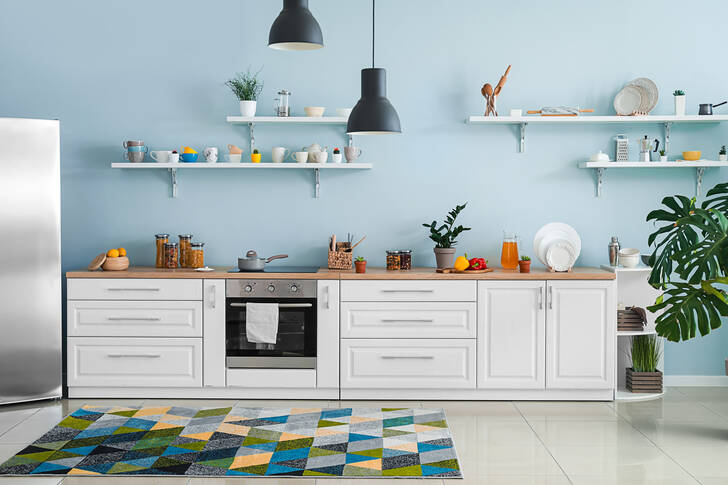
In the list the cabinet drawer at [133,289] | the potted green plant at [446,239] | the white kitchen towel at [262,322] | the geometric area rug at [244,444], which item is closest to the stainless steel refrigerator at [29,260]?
the cabinet drawer at [133,289]

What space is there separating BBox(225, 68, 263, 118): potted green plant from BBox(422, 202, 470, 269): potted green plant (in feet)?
4.60

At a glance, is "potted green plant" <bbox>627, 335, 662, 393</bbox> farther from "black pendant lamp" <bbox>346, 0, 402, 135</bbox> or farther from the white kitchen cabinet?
the white kitchen cabinet

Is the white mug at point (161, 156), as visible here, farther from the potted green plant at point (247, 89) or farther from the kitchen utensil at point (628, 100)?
the kitchen utensil at point (628, 100)

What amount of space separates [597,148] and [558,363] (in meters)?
1.53

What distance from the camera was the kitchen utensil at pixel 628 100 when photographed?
15.8ft

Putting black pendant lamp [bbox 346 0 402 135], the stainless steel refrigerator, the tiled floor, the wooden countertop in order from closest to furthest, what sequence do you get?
the tiled floor < black pendant lamp [bbox 346 0 402 135] < the stainless steel refrigerator < the wooden countertop

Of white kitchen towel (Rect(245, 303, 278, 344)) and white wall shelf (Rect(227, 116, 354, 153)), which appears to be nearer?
white kitchen towel (Rect(245, 303, 278, 344))

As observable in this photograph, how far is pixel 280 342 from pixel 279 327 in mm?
94

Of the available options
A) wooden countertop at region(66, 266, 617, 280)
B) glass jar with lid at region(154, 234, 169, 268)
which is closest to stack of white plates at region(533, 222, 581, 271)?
wooden countertop at region(66, 266, 617, 280)

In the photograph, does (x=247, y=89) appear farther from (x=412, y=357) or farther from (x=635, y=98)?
(x=635, y=98)

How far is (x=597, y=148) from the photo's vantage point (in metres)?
4.93

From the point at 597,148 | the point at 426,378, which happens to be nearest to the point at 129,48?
the point at 426,378

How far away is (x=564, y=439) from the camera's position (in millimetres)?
3777

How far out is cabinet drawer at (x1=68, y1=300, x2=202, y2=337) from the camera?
14.6 feet
